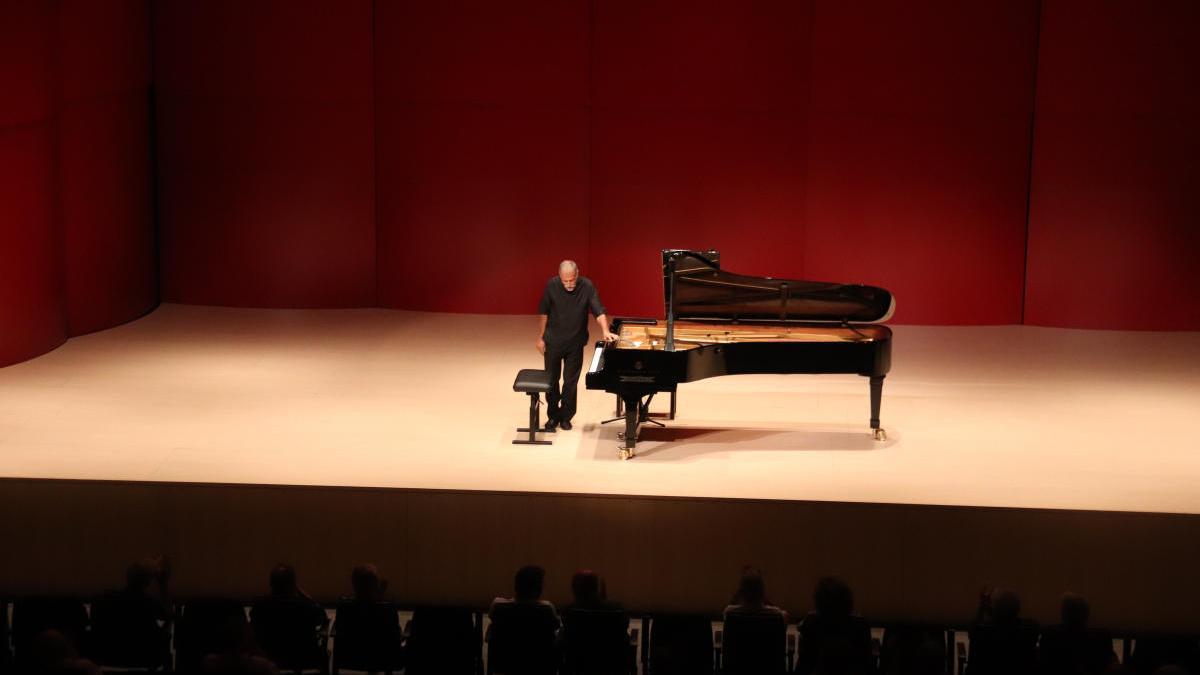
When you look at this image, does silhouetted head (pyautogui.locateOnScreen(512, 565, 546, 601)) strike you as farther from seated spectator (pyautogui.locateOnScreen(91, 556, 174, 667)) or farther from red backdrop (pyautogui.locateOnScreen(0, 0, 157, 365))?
red backdrop (pyautogui.locateOnScreen(0, 0, 157, 365))

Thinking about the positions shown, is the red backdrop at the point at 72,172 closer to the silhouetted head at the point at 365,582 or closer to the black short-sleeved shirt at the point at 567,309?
the black short-sleeved shirt at the point at 567,309

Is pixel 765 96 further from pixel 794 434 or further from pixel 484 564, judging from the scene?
pixel 484 564

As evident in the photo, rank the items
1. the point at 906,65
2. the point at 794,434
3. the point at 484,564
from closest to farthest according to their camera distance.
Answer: the point at 484,564 < the point at 794,434 < the point at 906,65

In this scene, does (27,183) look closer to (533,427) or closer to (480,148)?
(480,148)

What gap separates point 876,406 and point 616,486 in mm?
1929

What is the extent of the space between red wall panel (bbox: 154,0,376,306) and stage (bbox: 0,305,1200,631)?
2359mm

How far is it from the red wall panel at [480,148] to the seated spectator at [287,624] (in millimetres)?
7326

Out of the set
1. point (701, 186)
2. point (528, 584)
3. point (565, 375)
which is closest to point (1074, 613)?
point (528, 584)

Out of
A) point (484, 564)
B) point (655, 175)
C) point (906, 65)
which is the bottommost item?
point (484, 564)

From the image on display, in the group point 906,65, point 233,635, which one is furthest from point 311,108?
point 233,635

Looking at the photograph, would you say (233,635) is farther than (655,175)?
Result: No

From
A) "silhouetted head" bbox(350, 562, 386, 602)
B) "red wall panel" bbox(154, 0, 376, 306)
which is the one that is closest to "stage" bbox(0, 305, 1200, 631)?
"silhouetted head" bbox(350, 562, 386, 602)

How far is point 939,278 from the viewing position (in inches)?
524

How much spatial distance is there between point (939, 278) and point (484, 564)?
6764 millimetres
